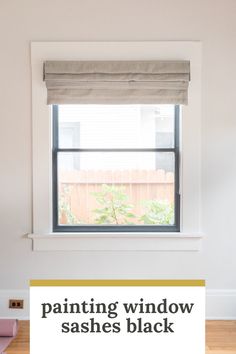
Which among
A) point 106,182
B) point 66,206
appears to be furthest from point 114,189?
point 66,206

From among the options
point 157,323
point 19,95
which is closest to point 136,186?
point 19,95

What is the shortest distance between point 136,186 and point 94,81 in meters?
0.93

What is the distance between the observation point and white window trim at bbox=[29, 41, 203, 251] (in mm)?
3449

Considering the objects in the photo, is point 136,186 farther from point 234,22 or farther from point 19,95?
point 234,22

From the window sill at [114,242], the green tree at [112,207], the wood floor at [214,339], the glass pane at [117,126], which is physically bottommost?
the wood floor at [214,339]

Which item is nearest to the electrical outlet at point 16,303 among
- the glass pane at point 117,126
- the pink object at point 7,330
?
the pink object at point 7,330

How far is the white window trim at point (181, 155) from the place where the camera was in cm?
345

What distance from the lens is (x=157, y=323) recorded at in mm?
1839

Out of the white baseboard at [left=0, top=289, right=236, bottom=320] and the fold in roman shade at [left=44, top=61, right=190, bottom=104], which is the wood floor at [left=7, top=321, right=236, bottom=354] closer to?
the white baseboard at [left=0, top=289, right=236, bottom=320]

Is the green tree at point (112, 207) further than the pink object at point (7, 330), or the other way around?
the green tree at point (112, 207)

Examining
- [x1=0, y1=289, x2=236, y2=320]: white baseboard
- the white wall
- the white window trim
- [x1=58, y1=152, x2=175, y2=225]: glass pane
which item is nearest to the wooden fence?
[x1=58, y1=152, x2=175, y2=225]: glass pane

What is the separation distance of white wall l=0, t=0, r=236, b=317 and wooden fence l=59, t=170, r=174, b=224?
0.30 meters

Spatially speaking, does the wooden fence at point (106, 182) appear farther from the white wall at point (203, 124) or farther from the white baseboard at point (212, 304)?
the white baseboard at point (212, 304)

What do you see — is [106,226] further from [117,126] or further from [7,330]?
[7,330]
